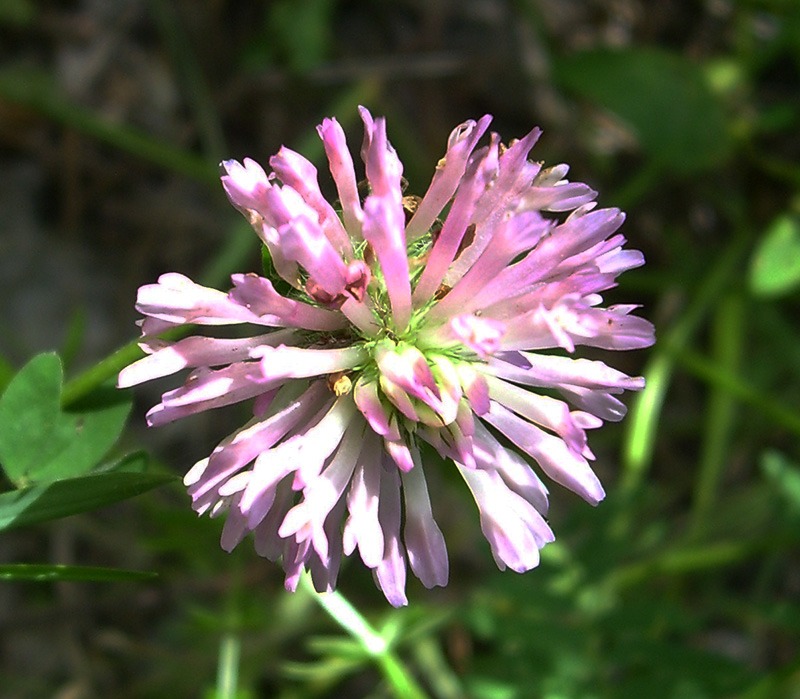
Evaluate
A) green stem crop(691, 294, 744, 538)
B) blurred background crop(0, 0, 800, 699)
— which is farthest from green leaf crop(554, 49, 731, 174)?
green stem crop(691, 294, 744, 538)

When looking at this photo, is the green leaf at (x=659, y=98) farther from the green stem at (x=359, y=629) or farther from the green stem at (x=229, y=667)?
the green stem at (x=229, y=667)

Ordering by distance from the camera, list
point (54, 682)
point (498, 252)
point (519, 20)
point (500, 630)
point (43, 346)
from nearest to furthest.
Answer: point (498, 252) < point (500, 630) < point (54, 682) < point (43, 346) < point (519, 20)

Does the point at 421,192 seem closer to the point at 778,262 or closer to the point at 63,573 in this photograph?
the point at 778,262

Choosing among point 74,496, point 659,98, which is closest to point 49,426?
point 74,496

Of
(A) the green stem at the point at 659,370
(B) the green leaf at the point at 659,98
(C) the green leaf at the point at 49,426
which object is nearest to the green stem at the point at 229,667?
(C) the green leaf at the point at 49,426

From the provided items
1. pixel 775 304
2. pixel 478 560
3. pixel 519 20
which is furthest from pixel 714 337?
pixel 519 20

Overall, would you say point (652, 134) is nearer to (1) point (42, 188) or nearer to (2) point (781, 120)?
(2) point (781, 120)
